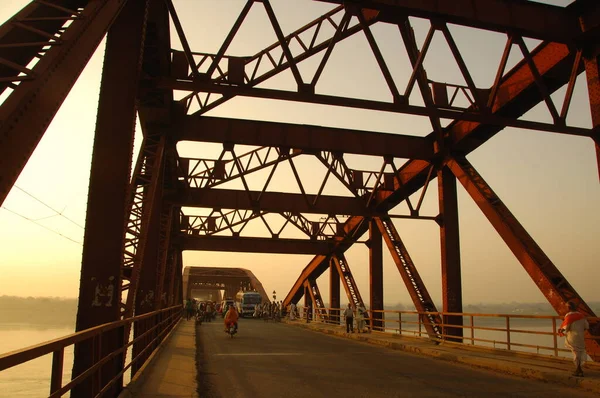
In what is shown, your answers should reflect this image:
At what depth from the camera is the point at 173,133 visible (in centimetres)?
1838

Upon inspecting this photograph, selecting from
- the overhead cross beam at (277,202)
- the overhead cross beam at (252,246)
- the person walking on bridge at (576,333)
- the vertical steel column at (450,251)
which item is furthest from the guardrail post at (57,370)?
the overhead cross beam at (252,246)

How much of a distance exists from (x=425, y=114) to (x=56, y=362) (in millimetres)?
10755

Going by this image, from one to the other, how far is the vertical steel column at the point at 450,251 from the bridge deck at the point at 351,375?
198cm

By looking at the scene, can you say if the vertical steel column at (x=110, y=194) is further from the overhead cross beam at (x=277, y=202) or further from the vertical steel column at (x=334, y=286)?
the vertical steel column at (x=334, y=286)

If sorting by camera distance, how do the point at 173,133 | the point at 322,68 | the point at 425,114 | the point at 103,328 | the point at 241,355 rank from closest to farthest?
the point at 103,328 → the point at 322,68 → the point at 425,114 → the point at 241,355 → the point at 173,133

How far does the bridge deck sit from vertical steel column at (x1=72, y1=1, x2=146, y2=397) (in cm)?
127

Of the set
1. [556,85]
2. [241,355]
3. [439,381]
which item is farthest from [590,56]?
[241,355]

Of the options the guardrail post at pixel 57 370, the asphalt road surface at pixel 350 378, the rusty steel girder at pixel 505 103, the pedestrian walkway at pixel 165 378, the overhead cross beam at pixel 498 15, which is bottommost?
the asphalt road surface at pixel 350 378

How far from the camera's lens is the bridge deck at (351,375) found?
9.28 metres

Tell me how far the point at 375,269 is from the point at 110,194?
65.3 ft

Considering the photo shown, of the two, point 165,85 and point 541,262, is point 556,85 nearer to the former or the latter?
point 541,262

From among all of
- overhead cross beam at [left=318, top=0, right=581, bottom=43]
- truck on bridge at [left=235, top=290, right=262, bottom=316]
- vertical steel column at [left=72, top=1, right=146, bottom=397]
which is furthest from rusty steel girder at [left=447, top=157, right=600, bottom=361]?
truck on bridge at [left=235, top=290, right=262, bottom=316]

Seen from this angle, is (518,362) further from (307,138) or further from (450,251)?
(307,138)

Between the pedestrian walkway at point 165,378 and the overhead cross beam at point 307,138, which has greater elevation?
the overhead cross beam at point 307,138
